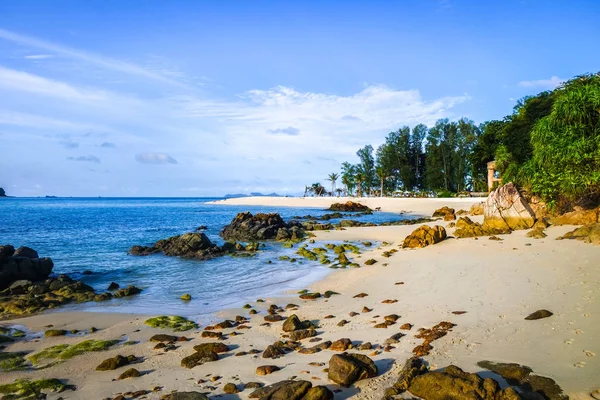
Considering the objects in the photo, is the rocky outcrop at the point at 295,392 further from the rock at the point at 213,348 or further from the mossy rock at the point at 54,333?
the mossy rock at the point at 54,333

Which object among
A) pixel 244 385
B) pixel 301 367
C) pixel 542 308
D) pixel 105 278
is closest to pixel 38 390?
pixel 244 385

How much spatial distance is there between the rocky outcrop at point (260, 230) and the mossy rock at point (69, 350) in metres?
21.9

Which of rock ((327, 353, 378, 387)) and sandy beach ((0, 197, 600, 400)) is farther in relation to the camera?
sandy beach ((0, 197, 600, 400))

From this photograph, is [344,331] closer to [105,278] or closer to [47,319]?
[47,319]

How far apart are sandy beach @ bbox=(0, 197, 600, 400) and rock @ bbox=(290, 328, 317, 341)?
201mm

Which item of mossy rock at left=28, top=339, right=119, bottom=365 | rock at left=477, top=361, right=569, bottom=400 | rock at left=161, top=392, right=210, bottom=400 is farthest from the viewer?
mossy rock at left=28, top=339, right=119, bottom=365

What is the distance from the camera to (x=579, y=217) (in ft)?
68.5

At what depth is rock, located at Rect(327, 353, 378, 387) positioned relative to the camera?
621 cm

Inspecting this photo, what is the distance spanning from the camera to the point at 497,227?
2327cm

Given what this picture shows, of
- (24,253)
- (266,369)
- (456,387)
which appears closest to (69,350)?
(266,369)

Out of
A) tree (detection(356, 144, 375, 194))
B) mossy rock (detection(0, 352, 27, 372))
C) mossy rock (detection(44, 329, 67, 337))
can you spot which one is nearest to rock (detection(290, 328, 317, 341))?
mossy rock (detection(0, 352, 27, 372))

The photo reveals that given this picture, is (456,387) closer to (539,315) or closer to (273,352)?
(273,352)

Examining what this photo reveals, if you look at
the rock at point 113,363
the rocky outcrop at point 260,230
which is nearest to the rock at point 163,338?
the rock at point 113,363

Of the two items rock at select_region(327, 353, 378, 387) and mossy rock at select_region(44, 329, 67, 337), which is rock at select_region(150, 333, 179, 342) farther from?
rock at select_region(327, 353, 378, 387)
